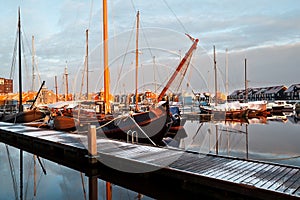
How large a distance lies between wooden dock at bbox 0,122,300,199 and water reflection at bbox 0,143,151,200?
0.43 m

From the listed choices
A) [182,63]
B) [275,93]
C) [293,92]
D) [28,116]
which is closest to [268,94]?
[275,93]

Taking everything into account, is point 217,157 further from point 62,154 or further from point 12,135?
point 12,135

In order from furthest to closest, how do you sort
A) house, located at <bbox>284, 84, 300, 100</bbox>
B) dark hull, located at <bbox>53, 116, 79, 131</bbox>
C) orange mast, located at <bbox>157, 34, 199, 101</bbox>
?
1. house, located at <bbox>284, 84, 300, 100</bbox>
2. orange mast, located at <bbox>157, 34, 199, 101</bbox>
3. dark hull, located at <bbox>53, 116, 79, 131</bbox>

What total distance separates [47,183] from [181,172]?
5163 mm

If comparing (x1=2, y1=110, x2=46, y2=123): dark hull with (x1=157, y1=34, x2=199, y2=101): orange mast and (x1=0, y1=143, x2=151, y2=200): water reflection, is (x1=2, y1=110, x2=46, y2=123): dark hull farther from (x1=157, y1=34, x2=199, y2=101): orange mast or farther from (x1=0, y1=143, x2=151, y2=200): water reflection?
(x1=0, y1=143, x2=151, y2=200): water reflection

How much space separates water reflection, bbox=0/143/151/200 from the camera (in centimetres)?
853

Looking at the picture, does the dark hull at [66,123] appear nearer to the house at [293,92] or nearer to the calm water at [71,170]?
the calm water at [71,170]

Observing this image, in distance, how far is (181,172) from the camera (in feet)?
25.9

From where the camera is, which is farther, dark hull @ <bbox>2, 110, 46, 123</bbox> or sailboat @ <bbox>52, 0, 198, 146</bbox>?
dark hull @ <bbox>2, 110, 46, 123</bbox>

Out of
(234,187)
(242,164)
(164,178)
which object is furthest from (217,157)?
(234,187)

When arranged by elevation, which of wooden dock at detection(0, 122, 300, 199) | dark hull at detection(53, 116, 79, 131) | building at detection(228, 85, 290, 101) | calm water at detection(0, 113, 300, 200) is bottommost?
calm water at detection(0, 113, 300, 200)

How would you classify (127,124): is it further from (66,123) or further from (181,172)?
(181,172)

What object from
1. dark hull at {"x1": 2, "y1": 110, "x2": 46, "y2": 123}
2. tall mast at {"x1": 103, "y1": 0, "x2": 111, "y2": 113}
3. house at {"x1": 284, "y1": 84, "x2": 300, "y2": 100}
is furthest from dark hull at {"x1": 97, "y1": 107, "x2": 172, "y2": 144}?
house at {"x1": 284, "y1": 84, "x2": 300, "y2": 100}

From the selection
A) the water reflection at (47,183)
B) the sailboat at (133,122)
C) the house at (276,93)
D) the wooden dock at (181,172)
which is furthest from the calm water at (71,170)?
the house at (276,93)
